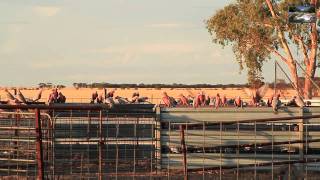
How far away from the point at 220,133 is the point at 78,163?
2967 millimetres

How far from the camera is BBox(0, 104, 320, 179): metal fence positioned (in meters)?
13.9

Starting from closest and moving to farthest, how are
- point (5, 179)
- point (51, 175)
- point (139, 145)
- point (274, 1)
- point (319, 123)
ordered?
point (51, 175)
point (5, 179)
point (139, 145)
point (319, 123)
point (274, 1)

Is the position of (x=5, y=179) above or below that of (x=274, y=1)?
below

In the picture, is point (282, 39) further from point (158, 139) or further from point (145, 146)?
point (145, 146)

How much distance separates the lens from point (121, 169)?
617 inches

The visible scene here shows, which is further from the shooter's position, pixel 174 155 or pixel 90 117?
pixel 174 155

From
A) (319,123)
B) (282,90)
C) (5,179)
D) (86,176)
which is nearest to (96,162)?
(86,176)

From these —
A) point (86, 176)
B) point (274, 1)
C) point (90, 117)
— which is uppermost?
point (274, 1)

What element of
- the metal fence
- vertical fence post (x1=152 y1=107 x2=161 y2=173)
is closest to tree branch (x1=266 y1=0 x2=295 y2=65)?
the metal fence

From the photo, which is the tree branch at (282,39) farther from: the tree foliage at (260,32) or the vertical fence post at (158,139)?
the vertical fence post at (158,139)

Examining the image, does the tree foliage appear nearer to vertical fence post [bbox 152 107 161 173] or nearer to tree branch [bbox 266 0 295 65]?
tree branch [bbox 266 0 295 65]

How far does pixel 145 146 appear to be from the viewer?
16688 mm

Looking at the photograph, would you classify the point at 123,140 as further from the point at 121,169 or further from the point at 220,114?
the point at 220,114

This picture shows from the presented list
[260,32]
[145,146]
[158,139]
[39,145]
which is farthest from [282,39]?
[39,145]
